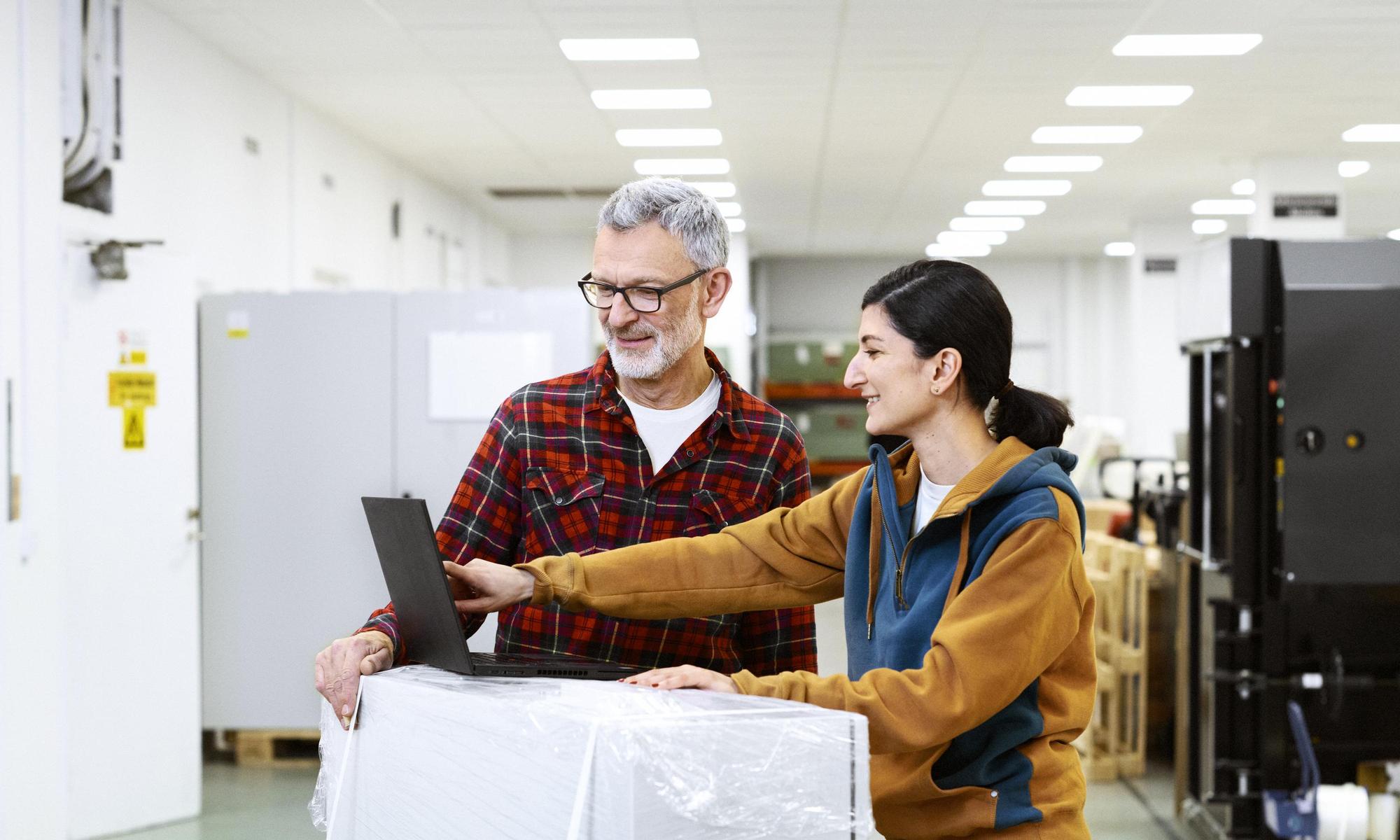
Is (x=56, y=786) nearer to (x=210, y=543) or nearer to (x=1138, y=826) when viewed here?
(x=210, y=543)

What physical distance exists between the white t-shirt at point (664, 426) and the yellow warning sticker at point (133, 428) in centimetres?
345

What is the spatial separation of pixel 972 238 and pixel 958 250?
1293 mm

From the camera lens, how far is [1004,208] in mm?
12125

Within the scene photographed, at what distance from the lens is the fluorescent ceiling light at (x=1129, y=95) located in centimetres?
713

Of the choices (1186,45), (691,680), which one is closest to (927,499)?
(691,680)

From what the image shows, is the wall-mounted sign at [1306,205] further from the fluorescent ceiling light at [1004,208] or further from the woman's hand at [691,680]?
the woman's hand at [691,680]

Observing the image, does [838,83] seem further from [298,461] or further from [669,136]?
[298,461]

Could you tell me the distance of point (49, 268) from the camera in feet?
14.0

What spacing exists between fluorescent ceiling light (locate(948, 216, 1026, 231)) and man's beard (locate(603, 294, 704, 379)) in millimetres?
11412

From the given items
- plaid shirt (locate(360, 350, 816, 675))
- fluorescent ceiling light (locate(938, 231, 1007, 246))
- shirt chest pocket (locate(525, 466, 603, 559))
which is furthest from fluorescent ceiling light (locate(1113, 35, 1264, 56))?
fluorescent ceiling light (locate(938, 231, 1007, 246))

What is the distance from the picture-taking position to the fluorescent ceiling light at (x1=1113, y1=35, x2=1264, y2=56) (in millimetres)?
6168

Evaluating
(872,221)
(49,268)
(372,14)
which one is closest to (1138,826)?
(49,268)

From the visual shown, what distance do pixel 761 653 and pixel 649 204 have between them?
2.30ft

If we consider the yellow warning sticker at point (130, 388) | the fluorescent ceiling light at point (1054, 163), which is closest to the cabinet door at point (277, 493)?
the yellow warning sticker at point (130, 388)
